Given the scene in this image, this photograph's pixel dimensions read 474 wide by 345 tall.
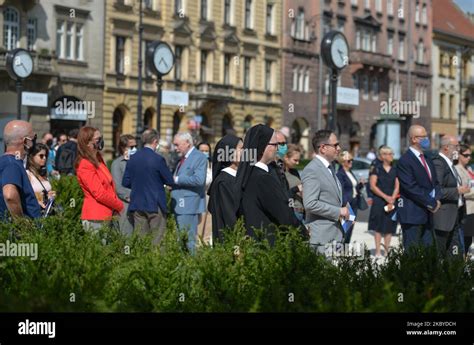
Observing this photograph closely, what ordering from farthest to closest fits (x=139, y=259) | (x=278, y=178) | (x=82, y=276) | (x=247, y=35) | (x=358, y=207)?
(x=247, y=35), (x=358, y=207), (x=278, y=178), (x=139, y=259), (x=82, y=276)

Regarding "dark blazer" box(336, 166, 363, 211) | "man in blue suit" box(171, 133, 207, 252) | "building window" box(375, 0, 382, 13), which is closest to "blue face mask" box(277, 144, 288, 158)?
"man in blue suit" box(171, 133, 207, 252)

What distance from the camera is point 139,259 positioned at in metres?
5.90

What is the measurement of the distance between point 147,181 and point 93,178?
0.97m

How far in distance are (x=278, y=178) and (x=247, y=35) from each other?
42.7 metres

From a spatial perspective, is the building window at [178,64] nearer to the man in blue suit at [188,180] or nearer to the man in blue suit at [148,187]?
the man in blue suit at [188,180]

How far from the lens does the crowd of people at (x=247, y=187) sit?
7.41 m

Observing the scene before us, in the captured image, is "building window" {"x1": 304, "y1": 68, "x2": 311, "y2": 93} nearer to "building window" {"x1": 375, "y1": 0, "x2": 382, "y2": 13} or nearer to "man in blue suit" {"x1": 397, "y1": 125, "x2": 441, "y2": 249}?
"building window" {"x1": 375, "y1": 0, "x2": 382, "y2": 13}

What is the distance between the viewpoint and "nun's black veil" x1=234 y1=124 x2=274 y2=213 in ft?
24.2

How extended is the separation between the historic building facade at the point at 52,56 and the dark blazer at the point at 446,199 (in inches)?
280

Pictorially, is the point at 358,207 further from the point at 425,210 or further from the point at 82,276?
the point at 82,276

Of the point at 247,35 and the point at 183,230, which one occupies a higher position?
the point at 247,35

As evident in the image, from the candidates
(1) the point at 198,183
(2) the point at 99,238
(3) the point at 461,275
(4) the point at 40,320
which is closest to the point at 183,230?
(2) the point at 99,238

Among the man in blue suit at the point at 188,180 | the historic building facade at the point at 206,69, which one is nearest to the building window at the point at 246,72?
the historic building facade at the point at 206,69

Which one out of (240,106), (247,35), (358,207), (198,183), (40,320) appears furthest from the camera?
(240,106)
